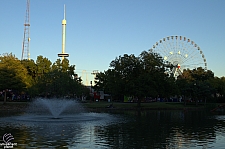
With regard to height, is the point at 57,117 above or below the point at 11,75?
below

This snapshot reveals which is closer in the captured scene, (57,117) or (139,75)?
(57,117)

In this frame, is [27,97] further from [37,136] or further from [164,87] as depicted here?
[37,136]

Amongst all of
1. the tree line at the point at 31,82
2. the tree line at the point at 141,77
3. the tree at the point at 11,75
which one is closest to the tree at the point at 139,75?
the tree line at the point at 141,77

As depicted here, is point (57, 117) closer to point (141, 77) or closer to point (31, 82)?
point (141, 77)

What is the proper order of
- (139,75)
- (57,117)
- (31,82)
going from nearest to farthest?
(57,117) → (139,75) → (31,82)

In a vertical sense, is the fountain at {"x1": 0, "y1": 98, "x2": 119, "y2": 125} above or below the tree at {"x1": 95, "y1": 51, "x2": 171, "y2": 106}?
below

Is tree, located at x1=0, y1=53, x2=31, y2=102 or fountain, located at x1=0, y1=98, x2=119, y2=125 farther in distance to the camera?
tree, located at x1=0, y1=53, x2=31, y2=102

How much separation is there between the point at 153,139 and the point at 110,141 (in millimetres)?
2578

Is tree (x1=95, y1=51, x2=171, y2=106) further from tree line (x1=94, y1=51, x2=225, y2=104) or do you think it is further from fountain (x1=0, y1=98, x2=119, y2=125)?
fountain (x1=0, y1=98, x2=119, y2=125)

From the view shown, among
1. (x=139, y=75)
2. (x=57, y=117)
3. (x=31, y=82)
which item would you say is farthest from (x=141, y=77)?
(x=57, y=117)

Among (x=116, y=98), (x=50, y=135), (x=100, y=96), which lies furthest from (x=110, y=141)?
(x=100, y=96)

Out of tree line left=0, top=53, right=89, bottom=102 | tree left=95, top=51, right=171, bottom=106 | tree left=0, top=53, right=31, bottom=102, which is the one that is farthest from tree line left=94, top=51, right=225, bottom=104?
tree left=0, top=53, right=31, bottom=102

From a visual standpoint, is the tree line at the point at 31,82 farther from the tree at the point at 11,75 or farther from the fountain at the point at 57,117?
the fountain at the point at 57,117

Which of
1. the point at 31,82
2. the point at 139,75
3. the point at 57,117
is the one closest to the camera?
the point at 57,117
